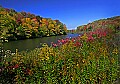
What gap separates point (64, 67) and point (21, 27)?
91.0 meters

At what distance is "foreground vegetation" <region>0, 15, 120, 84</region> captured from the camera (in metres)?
7.70

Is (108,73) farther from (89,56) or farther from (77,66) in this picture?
(77,66)

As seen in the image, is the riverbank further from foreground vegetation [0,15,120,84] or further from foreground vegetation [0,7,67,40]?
foreground vegetation [0,7,67,40]

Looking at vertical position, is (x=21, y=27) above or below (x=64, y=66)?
above

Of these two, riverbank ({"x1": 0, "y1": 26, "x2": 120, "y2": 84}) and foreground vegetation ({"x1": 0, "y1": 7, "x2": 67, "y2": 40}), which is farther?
foreground vegetation ({"x1": 0, "y1": 7, "x2": 67, "y2": 40})

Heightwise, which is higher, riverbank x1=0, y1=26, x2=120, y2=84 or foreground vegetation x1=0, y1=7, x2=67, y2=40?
foreground vegetation x1=0, y1=7, x2=67, y2=40

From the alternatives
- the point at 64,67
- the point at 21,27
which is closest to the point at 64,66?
the point at 64,67

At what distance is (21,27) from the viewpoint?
9781 centimetres

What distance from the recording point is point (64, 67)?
8.35m

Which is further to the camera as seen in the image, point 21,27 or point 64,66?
point 21,27

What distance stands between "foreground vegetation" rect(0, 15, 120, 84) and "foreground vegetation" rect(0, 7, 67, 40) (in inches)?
2349

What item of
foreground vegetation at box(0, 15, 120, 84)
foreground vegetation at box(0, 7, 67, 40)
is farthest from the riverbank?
foreground vegetation at box(0, 7, 67, 40)

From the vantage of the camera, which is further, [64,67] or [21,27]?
[21,27]

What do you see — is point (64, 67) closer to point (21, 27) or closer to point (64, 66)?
point (64, 66)
